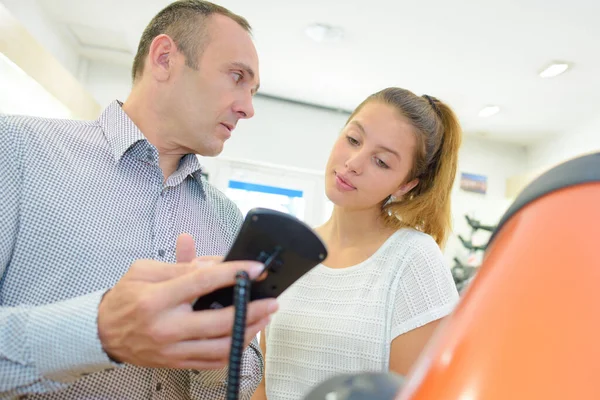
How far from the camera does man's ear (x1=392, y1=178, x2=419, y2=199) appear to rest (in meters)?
1.21

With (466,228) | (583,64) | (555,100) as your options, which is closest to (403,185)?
(583,64)

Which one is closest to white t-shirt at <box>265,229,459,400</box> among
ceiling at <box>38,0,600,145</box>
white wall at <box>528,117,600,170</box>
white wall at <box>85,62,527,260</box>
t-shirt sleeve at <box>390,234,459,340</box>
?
t-shirt sleeve at <box>390,234,459,340</box>

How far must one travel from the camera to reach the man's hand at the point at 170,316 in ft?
1.37

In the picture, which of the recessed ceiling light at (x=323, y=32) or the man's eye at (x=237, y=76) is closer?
the man's eye at (x=237, y=76)

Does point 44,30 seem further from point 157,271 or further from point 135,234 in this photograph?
point 157,271

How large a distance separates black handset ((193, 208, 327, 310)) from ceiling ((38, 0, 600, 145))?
2.41 meters

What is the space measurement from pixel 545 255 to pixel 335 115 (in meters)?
4.16

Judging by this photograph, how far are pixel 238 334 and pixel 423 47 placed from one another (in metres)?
2.92

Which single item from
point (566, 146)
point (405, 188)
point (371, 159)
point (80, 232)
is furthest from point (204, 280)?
point (566, 146)

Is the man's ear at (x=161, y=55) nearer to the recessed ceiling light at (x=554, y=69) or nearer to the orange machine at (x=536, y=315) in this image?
the orange machine at (x=536, y=315)

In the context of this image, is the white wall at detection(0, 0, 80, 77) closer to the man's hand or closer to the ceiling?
the ceiling

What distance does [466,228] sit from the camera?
178 inches

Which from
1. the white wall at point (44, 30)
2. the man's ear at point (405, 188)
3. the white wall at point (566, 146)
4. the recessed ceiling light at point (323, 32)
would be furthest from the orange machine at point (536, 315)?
the white wall at point (566, 146)

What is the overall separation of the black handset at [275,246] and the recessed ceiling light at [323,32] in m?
2.64
